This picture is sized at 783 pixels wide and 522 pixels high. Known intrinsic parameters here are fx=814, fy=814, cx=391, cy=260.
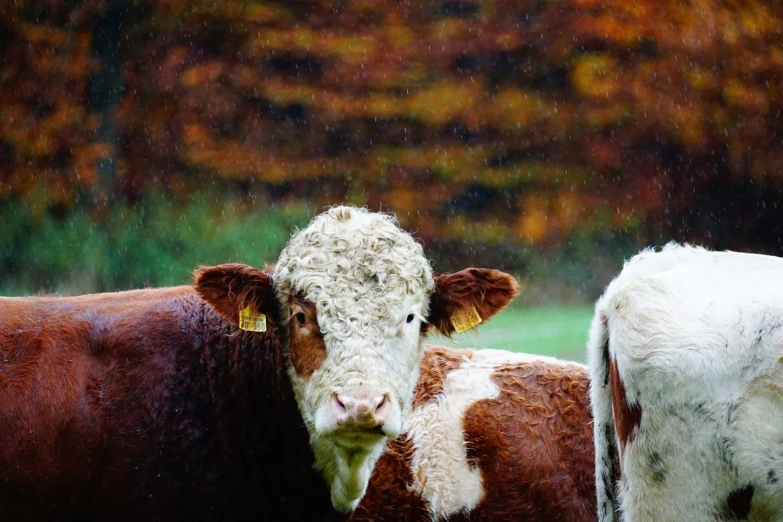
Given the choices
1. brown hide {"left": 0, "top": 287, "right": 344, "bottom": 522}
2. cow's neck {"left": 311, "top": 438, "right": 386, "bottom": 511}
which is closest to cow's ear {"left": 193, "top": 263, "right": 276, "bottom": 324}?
brown hide {"left": 0, "top": 287, "right": 344, "bottom": 522}

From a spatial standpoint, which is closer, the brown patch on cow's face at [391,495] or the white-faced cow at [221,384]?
the white-faced cow at [221,384]

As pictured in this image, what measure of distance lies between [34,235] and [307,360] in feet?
27.6

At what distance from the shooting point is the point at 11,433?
3.44 metres

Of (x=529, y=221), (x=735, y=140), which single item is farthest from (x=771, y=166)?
(x=529, y=221)

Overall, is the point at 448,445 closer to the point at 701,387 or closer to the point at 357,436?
the point at 357,436

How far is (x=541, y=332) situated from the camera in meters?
9.48

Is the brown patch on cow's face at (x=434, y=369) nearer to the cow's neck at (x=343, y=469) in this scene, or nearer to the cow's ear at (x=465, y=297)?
the cow's ear at (x=465, y=297)

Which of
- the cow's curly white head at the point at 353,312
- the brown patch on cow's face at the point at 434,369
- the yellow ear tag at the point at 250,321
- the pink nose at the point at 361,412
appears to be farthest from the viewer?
the brown patch on cow's face at the point at 434,369

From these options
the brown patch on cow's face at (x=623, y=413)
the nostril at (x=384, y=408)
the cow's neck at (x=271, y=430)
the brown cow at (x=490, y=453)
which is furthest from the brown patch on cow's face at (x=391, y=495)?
the brown patch on cow's face at (x=623, y=413)

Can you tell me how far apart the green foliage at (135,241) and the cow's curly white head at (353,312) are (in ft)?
21.3

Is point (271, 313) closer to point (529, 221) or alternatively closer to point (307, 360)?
point (307, 360)

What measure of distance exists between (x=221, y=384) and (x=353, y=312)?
0.82 metres

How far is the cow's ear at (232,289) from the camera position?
3496 millimetres

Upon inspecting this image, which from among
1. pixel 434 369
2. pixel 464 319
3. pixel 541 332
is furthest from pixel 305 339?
pixel 541 332
